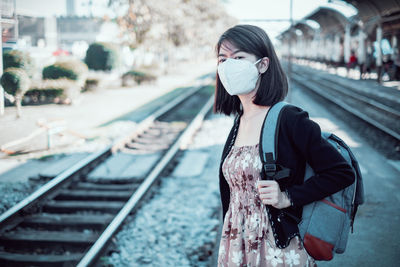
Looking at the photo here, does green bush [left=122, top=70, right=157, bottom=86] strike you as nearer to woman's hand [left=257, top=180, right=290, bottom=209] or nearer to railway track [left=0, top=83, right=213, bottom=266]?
→ railway track [left=0, top=83, right=213, bottom=266]

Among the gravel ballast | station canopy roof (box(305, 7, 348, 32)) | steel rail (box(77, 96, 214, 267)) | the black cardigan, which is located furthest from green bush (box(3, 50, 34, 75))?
station canopy roof (box(305, 7, 348, 32))

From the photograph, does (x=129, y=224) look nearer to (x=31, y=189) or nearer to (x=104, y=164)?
(x=31, y=189)

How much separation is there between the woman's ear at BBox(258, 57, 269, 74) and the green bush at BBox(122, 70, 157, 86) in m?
23.9

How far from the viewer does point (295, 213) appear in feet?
6.53

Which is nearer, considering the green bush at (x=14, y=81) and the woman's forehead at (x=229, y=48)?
the woman's forehead at (x=229, y=48)

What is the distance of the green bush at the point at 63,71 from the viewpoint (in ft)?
55.9

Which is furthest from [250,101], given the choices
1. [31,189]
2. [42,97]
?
[42,97]

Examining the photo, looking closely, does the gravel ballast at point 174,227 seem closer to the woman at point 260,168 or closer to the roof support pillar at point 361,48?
the woman at point 260,168

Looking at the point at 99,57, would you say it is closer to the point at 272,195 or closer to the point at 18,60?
the point at 18,60

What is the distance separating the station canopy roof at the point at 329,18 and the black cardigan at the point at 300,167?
31568 millimetres

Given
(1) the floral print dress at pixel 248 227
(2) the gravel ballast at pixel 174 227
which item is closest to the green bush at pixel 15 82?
(2) the gravel ballast at pixel 174 227

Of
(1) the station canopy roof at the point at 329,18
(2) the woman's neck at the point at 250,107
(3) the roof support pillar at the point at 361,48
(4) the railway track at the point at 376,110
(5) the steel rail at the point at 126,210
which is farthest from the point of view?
(1) the station canopy roof at the point at 329,18

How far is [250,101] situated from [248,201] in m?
0.53

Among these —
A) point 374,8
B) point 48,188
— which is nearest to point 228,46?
point 48,188
